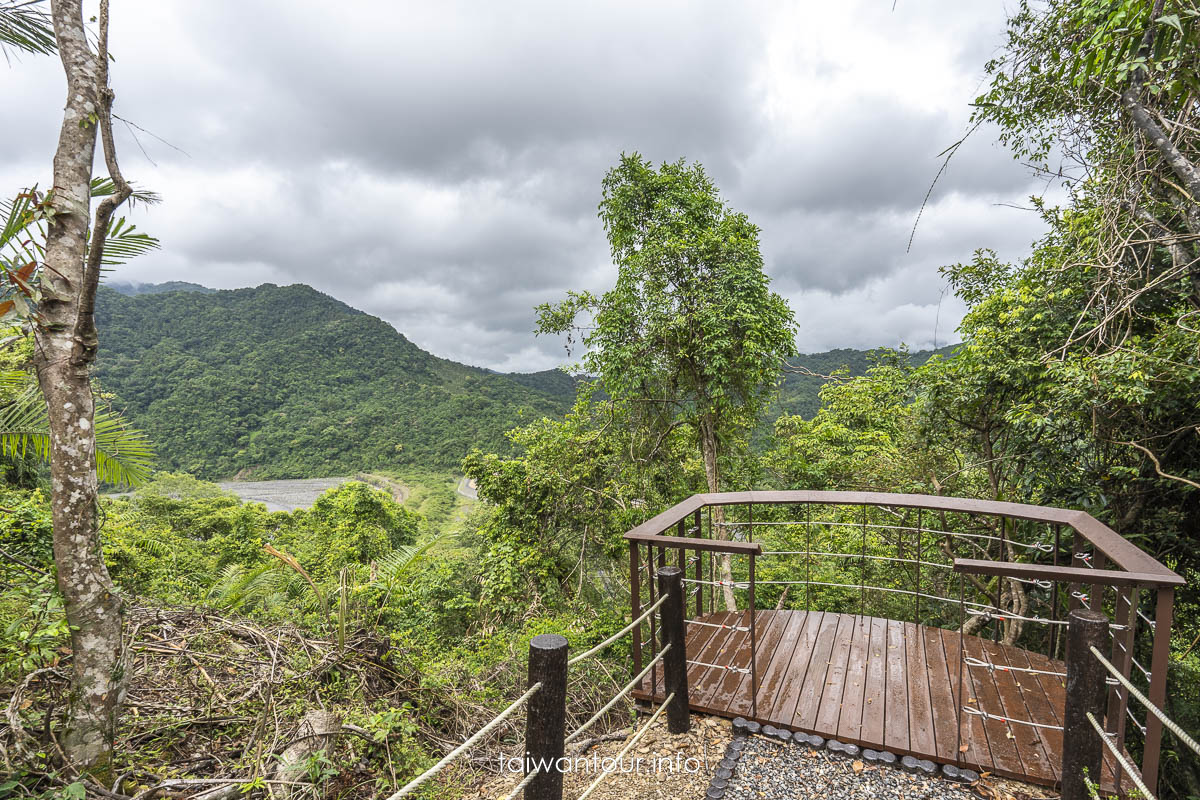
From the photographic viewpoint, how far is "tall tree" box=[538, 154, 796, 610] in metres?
6.40

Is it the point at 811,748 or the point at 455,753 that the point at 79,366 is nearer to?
the point at 455,753

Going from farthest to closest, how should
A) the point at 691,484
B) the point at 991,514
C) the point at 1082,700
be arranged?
1. the point at 691,484
2. the point at 991,514
3. the point at 1082,700

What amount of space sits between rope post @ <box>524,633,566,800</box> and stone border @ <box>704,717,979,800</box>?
2.96 feet

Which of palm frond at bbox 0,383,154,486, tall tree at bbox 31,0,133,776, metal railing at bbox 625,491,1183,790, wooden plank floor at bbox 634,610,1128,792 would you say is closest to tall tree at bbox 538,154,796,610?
metal railing at bbox 625,491,1183,790

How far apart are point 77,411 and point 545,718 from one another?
2.12 metres

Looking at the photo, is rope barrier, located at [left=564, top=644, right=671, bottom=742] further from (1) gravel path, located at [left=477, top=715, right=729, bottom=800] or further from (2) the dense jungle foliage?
(2) the dense jungle foliage

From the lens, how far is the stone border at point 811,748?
2.19m

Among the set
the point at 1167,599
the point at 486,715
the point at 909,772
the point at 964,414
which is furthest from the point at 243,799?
the point at 964,414

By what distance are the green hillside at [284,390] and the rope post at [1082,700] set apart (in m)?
27.3

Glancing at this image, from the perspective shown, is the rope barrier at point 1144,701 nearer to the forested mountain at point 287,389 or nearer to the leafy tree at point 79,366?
the leafy tree at point 79,366

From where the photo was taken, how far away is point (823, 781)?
7.27 feet

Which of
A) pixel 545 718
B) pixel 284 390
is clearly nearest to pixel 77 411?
pixel 545 718

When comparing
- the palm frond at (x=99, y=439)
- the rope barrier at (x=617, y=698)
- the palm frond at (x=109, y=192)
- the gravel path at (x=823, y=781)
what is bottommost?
the gravel path at (x=823, y=781)

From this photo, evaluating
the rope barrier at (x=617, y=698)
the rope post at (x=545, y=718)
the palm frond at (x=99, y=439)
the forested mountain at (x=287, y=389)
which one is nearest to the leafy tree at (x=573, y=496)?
the rope barrier at (x=617, y=698)
